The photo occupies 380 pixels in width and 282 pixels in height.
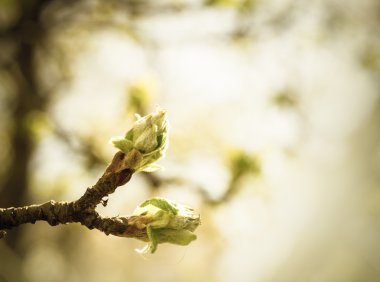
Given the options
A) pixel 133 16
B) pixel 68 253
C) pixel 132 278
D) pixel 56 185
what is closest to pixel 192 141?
pixel 133 16

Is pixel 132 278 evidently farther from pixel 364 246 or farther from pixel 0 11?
pixel 0 11

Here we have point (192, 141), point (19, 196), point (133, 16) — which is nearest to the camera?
point (192, 141)

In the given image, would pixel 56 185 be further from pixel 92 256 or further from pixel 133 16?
pixel 92 256

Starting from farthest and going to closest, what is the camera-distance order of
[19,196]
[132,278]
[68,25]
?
[132,278], [19,196], [68,25]

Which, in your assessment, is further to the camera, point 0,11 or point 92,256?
point 92,256

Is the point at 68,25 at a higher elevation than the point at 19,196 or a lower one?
higher

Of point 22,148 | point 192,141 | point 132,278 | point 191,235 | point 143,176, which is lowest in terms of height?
point 191,235

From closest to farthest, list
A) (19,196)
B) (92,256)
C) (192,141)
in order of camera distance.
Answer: (192,141) → (19,196) → (92,256)

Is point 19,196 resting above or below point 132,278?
below

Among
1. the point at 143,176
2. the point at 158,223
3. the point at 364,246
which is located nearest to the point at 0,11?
the point at 143,176
